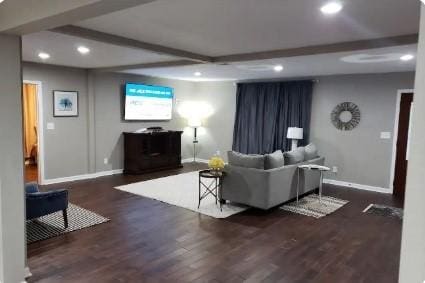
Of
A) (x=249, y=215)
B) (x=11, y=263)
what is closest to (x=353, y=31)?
(x=249, y=215)

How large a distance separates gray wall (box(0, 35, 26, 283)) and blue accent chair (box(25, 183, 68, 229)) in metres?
1.06

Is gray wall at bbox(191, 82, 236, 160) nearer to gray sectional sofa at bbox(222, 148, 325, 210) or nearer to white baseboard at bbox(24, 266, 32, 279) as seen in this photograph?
gray sectional sofa at bbox(222, 148, 325, 210)

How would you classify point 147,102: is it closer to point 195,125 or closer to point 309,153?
point 195,125

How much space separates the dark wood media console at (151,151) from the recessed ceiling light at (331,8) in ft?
18.3

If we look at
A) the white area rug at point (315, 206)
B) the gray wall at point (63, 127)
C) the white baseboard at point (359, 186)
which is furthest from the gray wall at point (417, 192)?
the gray wall at point (63, 127)

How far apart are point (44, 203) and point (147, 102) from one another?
14.9ft

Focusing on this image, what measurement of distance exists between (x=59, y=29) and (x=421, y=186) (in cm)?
344

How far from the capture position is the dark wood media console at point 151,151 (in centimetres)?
754

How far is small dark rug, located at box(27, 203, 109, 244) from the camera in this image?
3.91m

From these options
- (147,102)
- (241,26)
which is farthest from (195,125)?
(241,26)

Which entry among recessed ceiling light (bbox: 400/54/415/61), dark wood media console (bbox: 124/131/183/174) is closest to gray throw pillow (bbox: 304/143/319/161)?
recessed ceiling light (bbox: 400/54/415/61)

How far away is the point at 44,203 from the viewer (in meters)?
3.87

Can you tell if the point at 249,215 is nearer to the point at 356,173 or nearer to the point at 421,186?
the point at 356,173

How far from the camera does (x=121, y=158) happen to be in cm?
777
